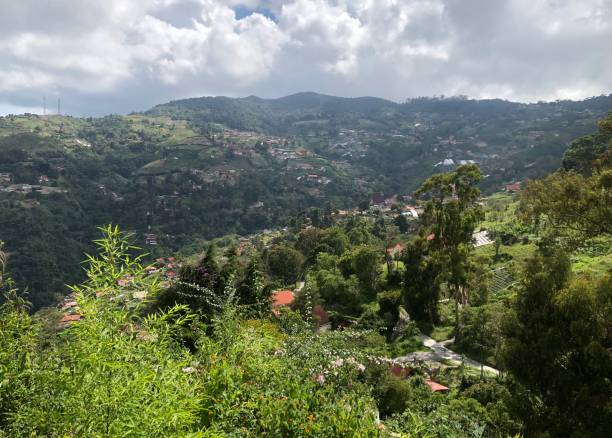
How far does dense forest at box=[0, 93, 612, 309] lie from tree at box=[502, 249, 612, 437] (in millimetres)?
60321

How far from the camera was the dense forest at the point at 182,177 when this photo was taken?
75625 mm

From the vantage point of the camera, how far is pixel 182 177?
4370 inches

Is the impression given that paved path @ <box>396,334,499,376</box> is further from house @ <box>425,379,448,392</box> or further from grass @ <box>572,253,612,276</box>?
grass @ <box>572,253,612,276</box>

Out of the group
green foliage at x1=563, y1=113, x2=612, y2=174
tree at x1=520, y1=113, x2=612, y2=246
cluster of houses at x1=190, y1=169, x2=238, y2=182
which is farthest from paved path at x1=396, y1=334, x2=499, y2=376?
cluster of houses at x1=190, y1=169, x2=238, y2=182

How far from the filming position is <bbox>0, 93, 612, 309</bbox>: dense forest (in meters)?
75.6

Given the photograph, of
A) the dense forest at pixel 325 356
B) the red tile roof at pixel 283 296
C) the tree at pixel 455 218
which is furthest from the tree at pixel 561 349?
the red tile roof at pixel 283 296

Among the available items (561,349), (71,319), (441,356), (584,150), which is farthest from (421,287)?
(584,150)

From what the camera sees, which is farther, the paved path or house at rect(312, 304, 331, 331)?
house at rect(312, 304, 331, 331)

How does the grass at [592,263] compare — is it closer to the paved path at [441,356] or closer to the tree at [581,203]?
the paved path at [441,356]

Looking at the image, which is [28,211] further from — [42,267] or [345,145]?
[345,145]

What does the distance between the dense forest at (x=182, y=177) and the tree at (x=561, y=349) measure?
60.3m

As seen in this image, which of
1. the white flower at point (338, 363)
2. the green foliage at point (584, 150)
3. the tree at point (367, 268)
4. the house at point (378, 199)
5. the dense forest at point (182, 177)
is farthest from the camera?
the house at point (378, 199)

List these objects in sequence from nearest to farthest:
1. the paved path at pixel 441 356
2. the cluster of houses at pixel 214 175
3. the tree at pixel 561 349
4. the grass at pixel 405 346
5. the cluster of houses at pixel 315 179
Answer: the tree at pixel 561 349 → the paved path at pixel 441 356 → the grass at pixel 405 346 → the cluster of houses at pixel 214 175 → the cluster of houses at pixel 315 179

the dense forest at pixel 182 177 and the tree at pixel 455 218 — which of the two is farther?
the dense forest at pixel 182 177
